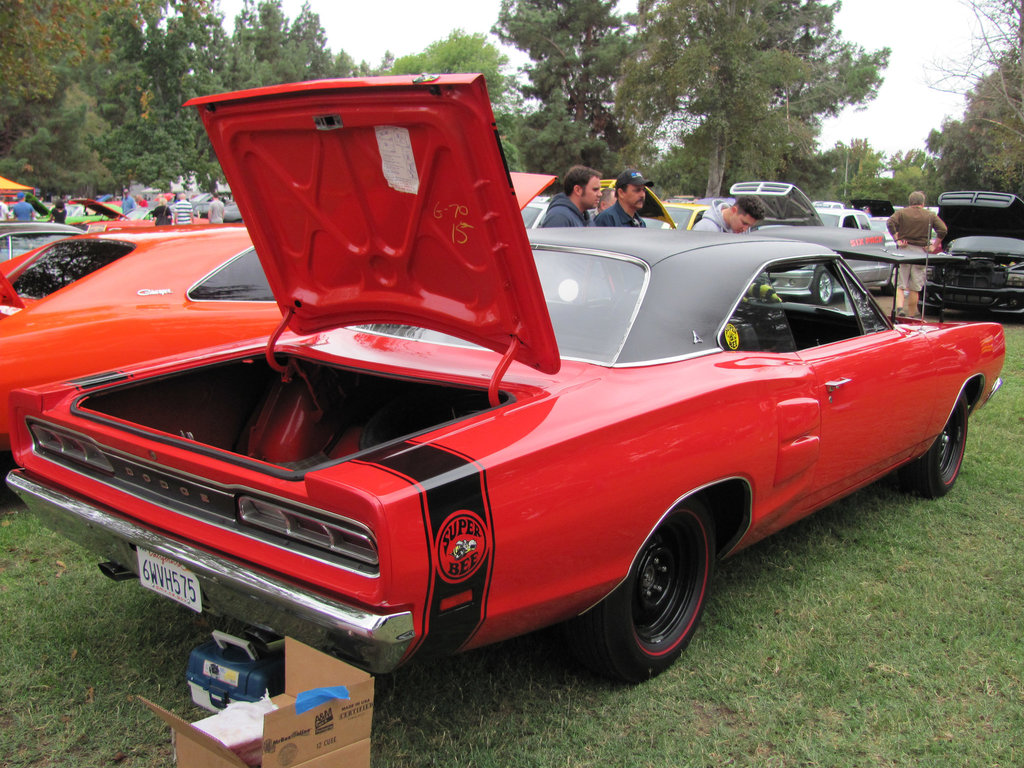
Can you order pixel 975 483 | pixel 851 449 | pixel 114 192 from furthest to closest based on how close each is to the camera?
pixel 114 192
pixel 975 483
pixel 851 449

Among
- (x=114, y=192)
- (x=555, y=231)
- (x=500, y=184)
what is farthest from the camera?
(x=114, y=192)

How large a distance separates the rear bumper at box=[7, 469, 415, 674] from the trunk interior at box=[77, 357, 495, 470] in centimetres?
61

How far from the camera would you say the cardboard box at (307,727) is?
70.6 inches

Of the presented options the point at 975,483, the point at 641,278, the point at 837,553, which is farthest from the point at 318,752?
the point at 975,483

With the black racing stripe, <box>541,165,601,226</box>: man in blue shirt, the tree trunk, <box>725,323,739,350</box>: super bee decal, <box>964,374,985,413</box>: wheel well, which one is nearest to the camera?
the black racing stripe

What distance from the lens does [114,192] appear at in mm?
65062

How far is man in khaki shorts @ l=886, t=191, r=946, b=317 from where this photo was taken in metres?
10.3

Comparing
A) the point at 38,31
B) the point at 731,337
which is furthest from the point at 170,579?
the point at 38,31

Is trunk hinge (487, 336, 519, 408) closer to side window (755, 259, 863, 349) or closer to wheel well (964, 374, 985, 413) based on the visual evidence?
side window (755, 259, 863, 349)

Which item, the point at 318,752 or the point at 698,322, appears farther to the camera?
the point at 698,322

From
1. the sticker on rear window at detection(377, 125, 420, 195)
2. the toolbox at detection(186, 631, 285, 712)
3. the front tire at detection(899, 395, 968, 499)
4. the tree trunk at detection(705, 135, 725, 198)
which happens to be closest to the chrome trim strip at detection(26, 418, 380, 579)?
the toolbox at detection(186, 631, 285, 712)

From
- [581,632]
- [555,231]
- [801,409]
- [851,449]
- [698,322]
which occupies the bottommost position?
[581,632]

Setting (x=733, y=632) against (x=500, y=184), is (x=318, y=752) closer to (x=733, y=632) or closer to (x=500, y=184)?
(x=500, y=184)

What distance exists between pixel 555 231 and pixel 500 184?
148 cm
